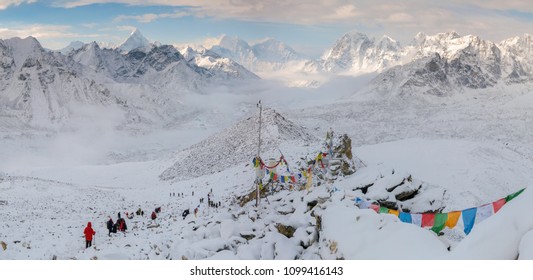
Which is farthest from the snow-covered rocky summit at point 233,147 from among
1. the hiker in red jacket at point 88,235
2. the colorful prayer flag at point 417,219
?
the colorful prayer flag at point 417,219

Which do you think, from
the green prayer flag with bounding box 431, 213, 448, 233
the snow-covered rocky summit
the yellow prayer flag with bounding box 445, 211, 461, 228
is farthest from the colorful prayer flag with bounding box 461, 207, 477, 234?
the snow-covered rocky summit

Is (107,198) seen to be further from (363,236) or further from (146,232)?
(363,236)

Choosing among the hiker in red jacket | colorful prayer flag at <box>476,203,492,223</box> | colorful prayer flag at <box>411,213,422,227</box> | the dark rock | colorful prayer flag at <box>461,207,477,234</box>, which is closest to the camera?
colorful prayer flag at <box>476,203,492,223</box>

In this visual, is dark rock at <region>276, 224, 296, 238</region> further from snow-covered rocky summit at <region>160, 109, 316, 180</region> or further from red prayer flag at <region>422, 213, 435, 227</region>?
snow-covered rocky summit at <region>160, 109, 316, 180</region>

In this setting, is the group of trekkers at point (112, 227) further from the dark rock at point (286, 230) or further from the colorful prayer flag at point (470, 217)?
the colorful prayer flag at point (470, 217)

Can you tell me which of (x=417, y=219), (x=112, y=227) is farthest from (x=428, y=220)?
(x=112, y=227)

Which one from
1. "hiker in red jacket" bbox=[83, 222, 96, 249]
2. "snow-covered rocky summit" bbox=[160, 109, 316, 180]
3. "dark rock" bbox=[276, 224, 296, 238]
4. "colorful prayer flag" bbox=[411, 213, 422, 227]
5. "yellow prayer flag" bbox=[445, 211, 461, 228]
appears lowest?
"snow-covered rocky summit" bbox=[160, 109, 316, 180]

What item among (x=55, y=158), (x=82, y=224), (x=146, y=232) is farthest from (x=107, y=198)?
(x=55, y=158)

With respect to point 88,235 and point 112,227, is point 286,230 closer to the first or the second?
point 88,235
